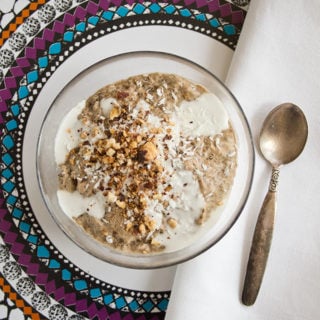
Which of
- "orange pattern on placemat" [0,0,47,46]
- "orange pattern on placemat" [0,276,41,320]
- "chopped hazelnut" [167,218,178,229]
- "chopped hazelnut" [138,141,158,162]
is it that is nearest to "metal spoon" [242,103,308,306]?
"chopped hazelnut" [167,218,178,229]

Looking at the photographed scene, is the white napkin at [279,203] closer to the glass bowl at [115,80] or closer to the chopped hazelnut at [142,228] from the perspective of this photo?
the glass bowl at [115,80]

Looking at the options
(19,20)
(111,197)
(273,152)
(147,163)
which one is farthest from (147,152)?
(19,20)

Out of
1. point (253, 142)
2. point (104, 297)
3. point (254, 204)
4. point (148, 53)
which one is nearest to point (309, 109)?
point (253, 142)

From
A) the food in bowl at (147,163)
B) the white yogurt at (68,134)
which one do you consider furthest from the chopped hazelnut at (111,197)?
the white yogurt at (68,134)

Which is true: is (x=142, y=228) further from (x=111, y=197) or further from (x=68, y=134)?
(x=68, y=134)

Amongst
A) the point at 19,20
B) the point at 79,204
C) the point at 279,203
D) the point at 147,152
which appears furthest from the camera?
the point at 19,20
